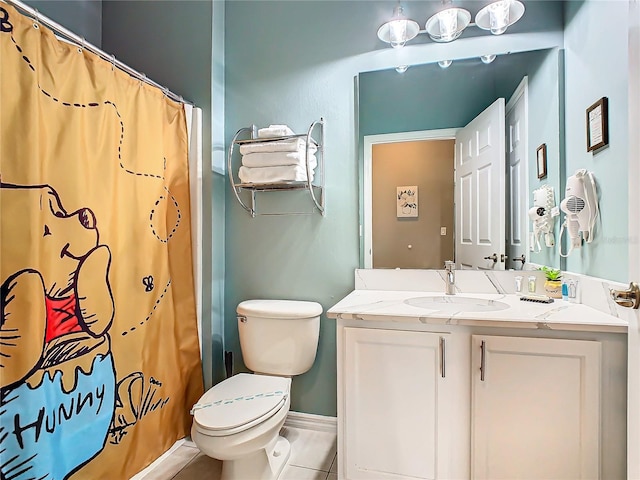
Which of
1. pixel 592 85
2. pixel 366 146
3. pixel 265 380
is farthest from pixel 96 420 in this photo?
pixel 592 85

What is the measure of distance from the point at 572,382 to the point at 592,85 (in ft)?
3.72

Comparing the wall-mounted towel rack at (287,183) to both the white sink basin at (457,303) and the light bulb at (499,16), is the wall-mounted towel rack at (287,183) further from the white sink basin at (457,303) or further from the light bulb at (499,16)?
Result: the light bulb at (499,16)

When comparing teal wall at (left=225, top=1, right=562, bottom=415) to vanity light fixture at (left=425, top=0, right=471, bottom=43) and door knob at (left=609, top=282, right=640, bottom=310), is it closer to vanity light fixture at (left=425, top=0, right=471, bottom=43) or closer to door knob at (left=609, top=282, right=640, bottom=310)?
vanity light fixture at (left=425, top=0, right=471, bottom=43)

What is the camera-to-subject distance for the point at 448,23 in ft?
5.63

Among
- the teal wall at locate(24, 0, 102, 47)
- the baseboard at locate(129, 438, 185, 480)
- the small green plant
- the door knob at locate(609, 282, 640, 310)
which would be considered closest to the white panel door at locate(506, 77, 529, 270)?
the small green plant

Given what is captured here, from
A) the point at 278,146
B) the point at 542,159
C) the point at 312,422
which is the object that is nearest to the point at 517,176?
the point at 542,159

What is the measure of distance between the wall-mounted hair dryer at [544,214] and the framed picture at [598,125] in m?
0.27

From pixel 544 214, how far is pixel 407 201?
24.4 inches

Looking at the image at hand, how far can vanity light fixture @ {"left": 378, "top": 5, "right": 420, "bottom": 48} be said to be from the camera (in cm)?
178

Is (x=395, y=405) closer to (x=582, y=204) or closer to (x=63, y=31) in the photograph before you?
(x=582, y=204)

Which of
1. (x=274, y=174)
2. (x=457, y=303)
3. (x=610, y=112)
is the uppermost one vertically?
(x=610, y=112)

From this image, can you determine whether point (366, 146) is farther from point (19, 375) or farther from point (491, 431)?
point (19, 375)

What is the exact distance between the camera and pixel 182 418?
191 centimetres

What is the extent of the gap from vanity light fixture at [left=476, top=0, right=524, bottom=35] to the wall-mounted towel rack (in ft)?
2.91
